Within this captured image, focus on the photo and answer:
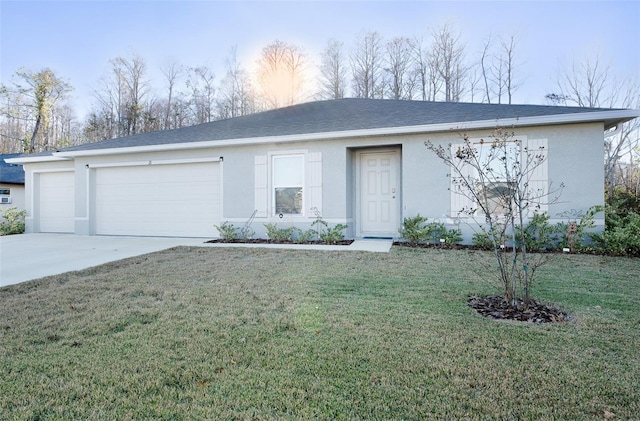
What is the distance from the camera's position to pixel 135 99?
24859 mm

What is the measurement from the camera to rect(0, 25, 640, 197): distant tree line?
1670cm

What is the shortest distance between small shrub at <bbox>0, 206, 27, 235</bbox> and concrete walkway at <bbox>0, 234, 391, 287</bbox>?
6.62ft

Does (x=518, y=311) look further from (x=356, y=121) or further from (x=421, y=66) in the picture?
(x=421, y=66)

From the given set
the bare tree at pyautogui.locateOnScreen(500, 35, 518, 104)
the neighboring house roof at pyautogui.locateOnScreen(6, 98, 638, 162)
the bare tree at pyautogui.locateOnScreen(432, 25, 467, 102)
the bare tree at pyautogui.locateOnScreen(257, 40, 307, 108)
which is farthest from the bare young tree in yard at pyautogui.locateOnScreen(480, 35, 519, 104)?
the neighboring house roof at pyautogui.locateOnScreen(6, 98, 638, 162)

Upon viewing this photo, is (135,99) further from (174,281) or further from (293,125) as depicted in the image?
(174,281)

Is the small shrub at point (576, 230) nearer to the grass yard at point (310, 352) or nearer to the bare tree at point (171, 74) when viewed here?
the grass yard at point (310, 352)

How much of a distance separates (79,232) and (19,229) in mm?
2830

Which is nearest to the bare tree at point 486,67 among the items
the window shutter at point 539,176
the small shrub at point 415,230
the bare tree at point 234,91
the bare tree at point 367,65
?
the bare tree at point 367,65

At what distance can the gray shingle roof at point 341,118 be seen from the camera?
798 centimetres

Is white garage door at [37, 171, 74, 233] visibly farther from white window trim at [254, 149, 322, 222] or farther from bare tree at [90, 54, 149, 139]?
bare tree at [90, 54, 149, 139]

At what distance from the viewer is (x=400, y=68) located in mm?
20688

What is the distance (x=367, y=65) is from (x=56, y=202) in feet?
56.6

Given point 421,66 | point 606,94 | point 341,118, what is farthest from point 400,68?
point 341,118

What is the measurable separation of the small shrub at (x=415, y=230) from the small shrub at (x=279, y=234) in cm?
266
